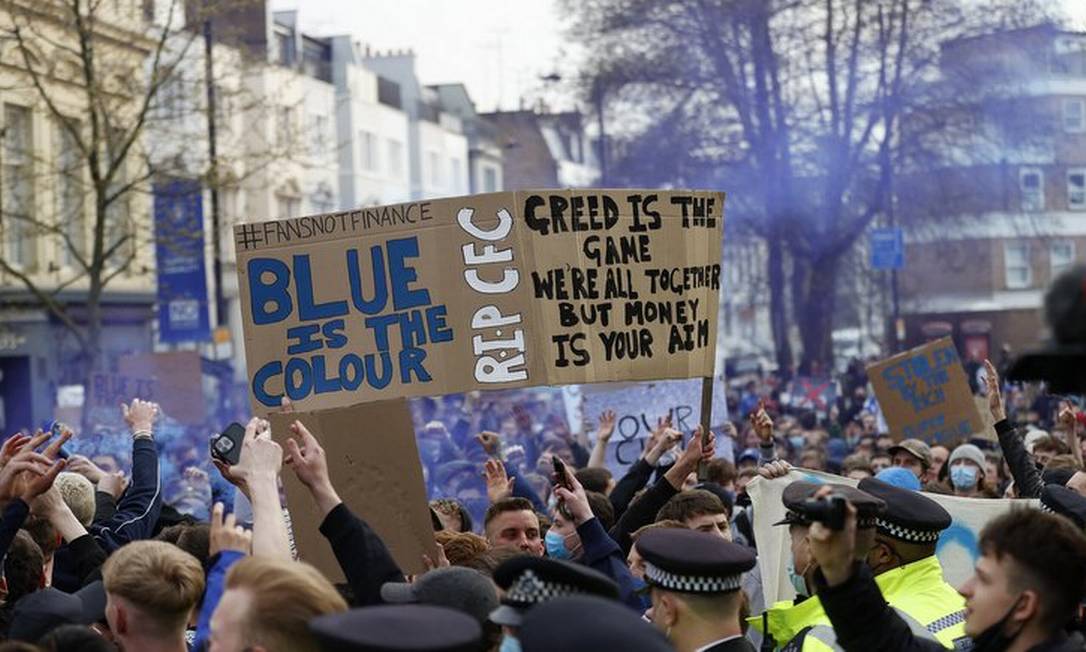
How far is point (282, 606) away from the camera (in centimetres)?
389

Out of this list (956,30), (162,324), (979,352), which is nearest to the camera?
(162,324)

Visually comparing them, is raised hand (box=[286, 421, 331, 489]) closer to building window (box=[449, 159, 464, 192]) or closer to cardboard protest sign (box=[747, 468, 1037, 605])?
cardboard protest sign (box=[747, 468, 1037, 605])

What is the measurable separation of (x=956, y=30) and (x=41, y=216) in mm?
18962

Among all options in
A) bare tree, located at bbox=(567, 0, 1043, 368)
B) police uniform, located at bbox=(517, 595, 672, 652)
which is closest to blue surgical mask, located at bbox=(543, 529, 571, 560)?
police uniform, located at bbox=(517, 595, 672, 652)

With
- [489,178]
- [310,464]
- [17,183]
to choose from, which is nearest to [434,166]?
[489,178]

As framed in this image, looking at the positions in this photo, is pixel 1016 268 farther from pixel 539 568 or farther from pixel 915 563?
pixel 539 568

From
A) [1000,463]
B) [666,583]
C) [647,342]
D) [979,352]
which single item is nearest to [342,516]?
[666,583]

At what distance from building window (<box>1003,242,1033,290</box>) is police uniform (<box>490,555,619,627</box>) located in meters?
63.5

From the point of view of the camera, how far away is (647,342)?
25.7ft

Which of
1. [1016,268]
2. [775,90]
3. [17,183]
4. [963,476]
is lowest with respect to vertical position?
[963,476]

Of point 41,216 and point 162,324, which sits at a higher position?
point 41,216

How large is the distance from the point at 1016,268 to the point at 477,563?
207 feet

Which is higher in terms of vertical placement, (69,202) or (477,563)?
(69,202)

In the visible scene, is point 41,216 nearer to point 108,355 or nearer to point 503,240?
point 108,355
